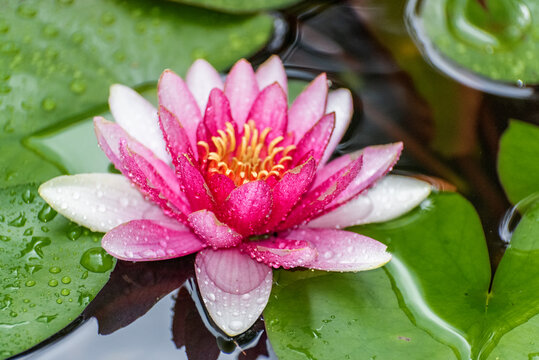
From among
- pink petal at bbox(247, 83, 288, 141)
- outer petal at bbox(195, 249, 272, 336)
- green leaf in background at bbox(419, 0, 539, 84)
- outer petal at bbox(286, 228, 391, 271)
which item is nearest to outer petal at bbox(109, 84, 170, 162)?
pink petal at bbox(247, 83, 288, 141)

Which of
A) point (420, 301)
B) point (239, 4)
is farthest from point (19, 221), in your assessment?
point (239, 4)

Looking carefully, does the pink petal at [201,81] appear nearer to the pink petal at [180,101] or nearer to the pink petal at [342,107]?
the pink petal at [180,101]

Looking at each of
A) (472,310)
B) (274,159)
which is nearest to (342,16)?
(274,159)

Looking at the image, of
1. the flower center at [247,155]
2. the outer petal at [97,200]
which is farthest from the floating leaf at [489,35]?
the outer petal at [97,200]

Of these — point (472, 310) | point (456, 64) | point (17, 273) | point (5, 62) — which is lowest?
point (472, 310)

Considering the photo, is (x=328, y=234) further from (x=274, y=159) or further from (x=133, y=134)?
(x=133, y=134)

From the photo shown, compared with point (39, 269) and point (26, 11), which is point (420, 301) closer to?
point (39, 269)
